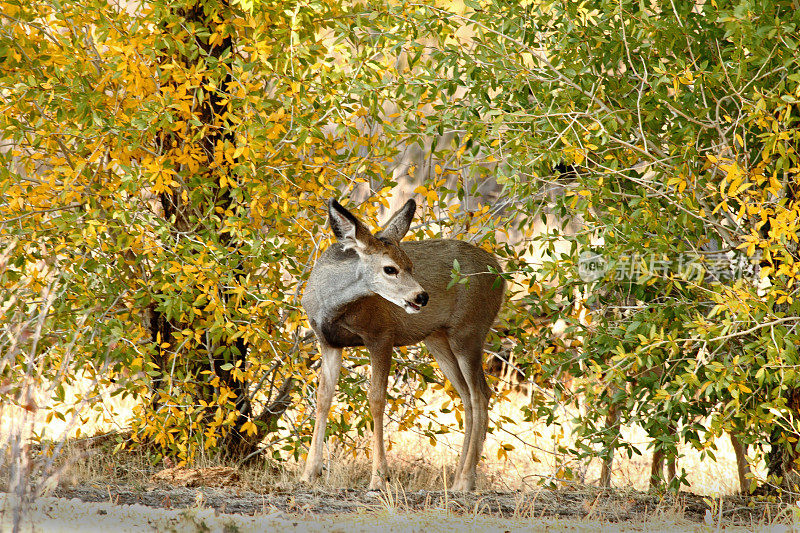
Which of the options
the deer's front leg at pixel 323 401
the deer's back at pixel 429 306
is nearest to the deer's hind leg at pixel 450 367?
the deer's back at pixel 429 306

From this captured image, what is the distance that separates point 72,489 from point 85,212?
6.55ft

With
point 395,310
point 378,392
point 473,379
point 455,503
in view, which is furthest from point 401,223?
point 455,503

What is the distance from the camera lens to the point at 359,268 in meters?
6.25

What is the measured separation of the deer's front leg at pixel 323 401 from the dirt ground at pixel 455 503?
1.07 ft

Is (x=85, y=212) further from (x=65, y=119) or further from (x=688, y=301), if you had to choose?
(x=688, y=301)

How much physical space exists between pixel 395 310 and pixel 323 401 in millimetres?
839

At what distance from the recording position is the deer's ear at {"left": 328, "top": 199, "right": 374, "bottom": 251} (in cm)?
603

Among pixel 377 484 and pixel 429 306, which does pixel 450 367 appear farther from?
pixel 377 484

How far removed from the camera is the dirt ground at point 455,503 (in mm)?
5348

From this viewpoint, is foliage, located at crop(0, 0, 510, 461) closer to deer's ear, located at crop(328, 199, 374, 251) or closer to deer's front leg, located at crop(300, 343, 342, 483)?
deer's front leg, located at crop(300, 343, 342, 483)

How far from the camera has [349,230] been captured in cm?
613

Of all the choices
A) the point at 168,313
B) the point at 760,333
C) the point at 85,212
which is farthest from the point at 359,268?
the point at 760,333

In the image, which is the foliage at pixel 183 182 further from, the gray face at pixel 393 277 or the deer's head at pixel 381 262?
the gray face at pixel 393 277

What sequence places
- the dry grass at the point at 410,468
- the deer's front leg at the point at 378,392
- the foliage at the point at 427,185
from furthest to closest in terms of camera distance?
the dry grass at the point at 410,468, the deer's front leg at the point at 378,392, the foliage at the point at 427,185
